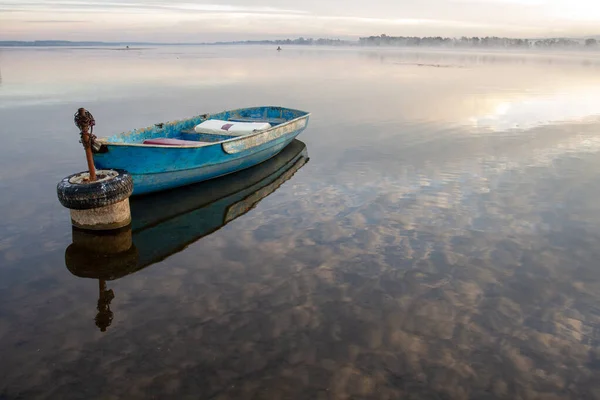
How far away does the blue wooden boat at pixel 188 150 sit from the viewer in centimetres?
1064

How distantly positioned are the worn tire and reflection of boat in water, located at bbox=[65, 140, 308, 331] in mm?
798

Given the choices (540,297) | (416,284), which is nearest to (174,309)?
(416,284)

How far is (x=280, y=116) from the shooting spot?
19562 mm

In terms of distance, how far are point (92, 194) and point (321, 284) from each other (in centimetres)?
499

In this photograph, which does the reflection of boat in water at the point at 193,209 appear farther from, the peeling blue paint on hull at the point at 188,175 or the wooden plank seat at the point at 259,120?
the wooden plank seat at the point at 259,120

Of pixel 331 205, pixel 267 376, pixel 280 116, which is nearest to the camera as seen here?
pixel 267 376

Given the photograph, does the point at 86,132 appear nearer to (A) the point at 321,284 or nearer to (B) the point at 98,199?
(B) the point at 98,199

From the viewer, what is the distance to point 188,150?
11.8 m

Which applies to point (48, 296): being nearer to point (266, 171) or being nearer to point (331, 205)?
point (331, 205)

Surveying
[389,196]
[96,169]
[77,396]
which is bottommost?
[77,396]

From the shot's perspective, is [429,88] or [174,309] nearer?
[174,309]

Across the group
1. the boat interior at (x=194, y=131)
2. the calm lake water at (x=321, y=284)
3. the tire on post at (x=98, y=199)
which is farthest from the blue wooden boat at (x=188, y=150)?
Answer: the tire on post at (x=98, y=199)

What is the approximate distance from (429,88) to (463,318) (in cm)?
3600

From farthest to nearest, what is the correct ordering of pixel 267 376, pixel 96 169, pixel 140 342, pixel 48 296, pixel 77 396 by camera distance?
pixel 96 169
pixel 48 296
pixel 140 342
pixel 267 376
pixel 77 396
